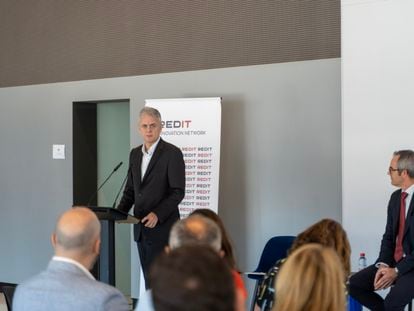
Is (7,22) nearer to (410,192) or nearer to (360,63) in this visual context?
(360,63)

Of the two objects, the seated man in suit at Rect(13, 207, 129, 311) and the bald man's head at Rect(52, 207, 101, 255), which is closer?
the seated man in suit at Rect(13, 207, 129, 311)

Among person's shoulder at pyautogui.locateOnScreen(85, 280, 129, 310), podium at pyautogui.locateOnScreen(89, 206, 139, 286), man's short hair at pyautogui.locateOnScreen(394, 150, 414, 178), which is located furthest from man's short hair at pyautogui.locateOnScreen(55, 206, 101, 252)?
man's short hair at pyautogui.locateOnScreen(394, 150, 414, 178)

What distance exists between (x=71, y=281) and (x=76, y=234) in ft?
0.62

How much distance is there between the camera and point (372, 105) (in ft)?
12.5

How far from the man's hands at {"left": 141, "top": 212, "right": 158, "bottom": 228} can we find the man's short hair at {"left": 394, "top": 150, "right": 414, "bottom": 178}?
1.60 m

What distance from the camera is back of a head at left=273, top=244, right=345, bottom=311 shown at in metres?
1.58

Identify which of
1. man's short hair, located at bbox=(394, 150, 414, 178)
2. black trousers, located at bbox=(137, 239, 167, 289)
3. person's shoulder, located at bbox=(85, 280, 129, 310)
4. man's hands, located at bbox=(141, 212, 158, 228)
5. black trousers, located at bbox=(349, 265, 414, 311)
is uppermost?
man's short hair, located at bbox=(394, 150, 414, 178)

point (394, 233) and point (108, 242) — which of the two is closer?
point (108, 242)

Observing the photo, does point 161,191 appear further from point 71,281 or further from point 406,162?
point 71,281

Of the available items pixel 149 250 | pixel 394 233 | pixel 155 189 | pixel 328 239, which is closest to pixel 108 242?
pixel 149 250

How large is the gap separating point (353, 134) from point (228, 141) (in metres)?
1.40

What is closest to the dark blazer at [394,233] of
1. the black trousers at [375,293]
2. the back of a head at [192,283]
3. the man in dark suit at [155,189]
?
the black trousers at [375,293]

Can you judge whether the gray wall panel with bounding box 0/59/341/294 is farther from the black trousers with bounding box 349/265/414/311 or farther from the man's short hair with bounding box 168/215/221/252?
the man's short hair with bounding box 168/215/221/252

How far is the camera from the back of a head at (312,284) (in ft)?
5.19
